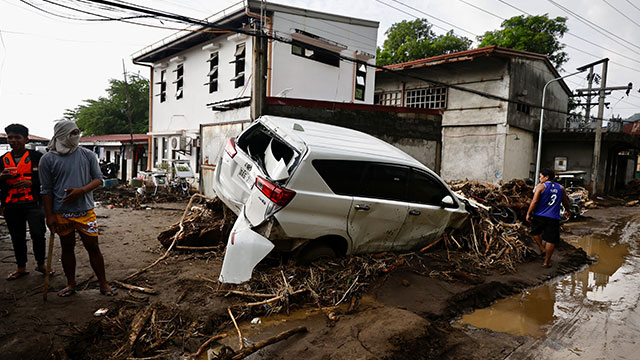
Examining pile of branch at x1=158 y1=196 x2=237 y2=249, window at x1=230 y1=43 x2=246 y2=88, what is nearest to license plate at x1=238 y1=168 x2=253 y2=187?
pile of branch at x1=158 y1=196 x2=237 y2=249

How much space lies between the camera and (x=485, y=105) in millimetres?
17797

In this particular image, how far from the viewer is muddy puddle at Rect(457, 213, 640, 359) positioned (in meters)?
3.47

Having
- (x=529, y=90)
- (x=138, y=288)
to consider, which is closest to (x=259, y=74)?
(x=138, y=288)

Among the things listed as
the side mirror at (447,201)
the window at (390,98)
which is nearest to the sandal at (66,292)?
the side mirror at (447,201)

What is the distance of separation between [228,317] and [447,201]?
3517mm

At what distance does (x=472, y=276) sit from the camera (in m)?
5.00

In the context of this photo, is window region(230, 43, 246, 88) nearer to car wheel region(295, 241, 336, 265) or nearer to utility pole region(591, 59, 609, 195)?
car wheel region(295, 241, 336, 265)

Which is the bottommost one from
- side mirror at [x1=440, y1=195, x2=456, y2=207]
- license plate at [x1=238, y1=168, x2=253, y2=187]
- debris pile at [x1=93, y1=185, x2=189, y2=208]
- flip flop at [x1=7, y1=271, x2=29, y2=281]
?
debris pile at [x1=93, y1=185, x2=189, y2=208]

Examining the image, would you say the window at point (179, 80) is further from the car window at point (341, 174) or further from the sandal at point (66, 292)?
the car window at point (341, 174)

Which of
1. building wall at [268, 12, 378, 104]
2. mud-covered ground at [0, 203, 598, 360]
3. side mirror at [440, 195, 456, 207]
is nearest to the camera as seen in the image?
mud-covered ground at [0, 203, 598, 360]

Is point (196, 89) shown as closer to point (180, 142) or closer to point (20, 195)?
point (180, 142)

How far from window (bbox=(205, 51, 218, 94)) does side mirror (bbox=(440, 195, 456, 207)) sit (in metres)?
12.4

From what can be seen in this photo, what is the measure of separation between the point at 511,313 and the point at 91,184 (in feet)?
16.5

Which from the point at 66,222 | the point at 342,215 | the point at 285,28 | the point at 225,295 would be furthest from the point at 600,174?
the point at 66,222
